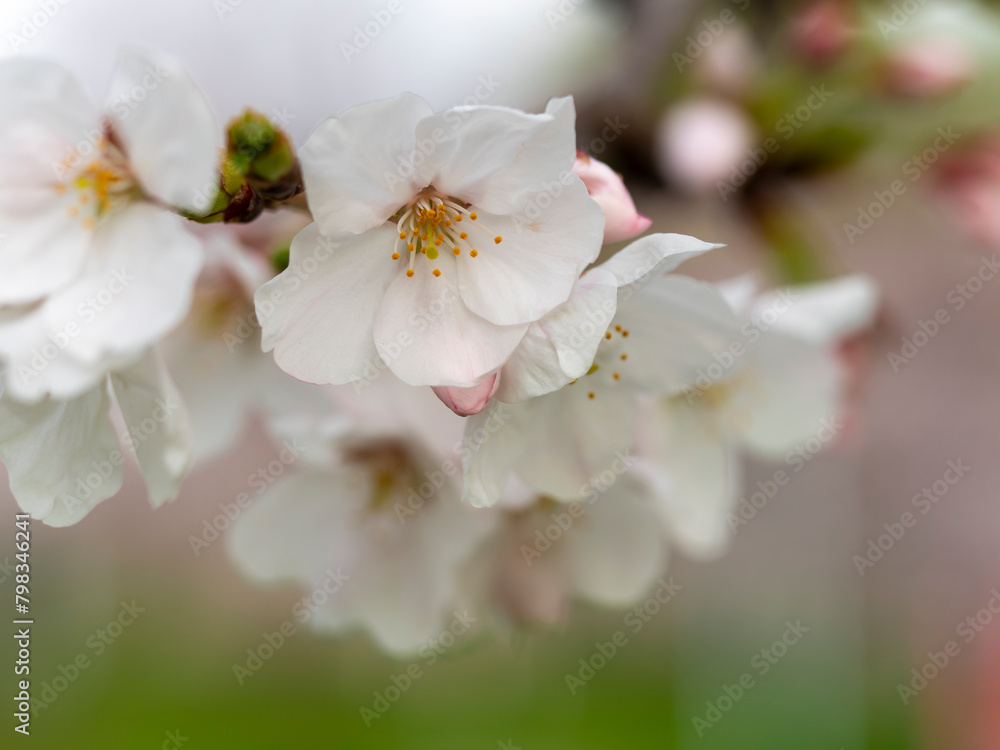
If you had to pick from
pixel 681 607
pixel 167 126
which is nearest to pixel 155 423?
pixel 167 126

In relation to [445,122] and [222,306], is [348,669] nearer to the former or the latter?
[222,306]

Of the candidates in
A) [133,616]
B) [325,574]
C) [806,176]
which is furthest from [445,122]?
[133,616]

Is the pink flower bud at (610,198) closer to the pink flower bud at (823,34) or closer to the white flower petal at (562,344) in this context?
the white flower petal at (562,344)

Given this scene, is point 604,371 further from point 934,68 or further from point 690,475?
point 934,68

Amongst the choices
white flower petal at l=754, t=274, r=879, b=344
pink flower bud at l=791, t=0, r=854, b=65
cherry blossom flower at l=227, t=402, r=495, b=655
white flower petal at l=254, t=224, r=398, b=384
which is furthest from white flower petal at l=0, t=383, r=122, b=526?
pink flower bud at l=791, t=0, r=854, b=65

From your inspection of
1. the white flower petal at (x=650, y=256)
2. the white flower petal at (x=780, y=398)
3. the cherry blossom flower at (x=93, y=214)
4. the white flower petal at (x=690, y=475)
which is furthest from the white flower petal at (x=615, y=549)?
the cherry blossom flower at (x=93, y=214)
